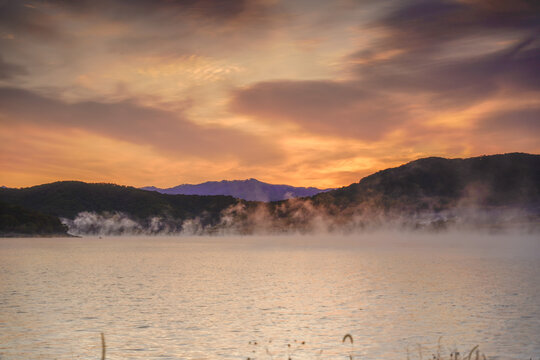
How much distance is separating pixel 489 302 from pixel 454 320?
12.0 meters

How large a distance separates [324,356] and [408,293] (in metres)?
31.7

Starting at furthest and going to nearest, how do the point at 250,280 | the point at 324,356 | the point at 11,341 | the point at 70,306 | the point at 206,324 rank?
1. the point at 250,280
2. the point at 70,306
3. the point at 206,324
4. the point at 11,341
5. the point at 324,356

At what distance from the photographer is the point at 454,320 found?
40.1m

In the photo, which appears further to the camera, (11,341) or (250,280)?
(250,280)

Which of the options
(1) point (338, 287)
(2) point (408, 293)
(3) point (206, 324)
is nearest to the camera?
(3) point (206, 324)

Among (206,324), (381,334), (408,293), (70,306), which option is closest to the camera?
(381,334)

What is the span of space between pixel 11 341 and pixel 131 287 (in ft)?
111

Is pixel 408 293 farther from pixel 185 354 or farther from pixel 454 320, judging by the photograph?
pixel 185 354

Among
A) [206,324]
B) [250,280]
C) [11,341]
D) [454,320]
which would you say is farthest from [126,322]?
[250,280]

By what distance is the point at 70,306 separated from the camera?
1896 inches

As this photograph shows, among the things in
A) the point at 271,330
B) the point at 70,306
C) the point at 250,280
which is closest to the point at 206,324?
the point at 271,330

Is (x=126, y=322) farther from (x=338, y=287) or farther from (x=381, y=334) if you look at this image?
(x=338, y=287)

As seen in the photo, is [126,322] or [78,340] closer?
[78,340]

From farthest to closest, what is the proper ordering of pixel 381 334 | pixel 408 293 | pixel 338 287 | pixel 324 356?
pixel 338 287
pixel 408 293
pixel 381 334
pixel 324 356
